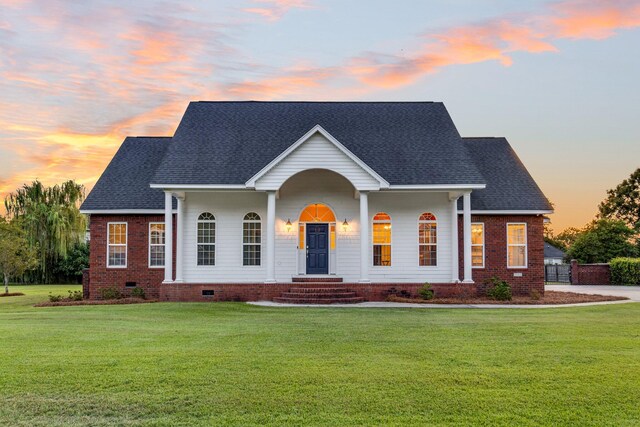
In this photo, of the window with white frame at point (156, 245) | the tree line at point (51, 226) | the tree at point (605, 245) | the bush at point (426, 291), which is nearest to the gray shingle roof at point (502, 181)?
the bush at point (426, 291)

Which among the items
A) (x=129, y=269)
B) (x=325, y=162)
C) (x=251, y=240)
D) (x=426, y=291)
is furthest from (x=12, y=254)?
(x=426, y=291)

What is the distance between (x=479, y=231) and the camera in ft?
78.5

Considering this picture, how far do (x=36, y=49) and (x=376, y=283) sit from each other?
16.4 m

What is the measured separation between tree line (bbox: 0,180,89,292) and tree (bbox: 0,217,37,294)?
4.02 metres

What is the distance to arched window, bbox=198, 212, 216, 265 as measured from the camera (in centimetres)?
2281

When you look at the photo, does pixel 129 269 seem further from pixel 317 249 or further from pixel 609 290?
pixel 609 290

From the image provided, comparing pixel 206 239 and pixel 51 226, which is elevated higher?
pixel 51 226

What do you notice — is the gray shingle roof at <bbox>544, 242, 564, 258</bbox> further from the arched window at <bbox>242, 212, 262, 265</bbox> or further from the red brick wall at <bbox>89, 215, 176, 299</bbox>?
the red brick wall at <bbox>89, 215, 176, 299</bbox>

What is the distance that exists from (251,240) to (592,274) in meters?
24.9

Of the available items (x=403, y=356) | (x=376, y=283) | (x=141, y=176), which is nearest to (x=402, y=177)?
(x=376, y=283)

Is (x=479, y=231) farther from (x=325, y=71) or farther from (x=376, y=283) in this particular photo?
(x=325, y=71)

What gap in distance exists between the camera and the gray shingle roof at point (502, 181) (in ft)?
77.9

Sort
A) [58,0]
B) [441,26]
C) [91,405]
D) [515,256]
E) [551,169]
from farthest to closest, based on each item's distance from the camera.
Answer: [551,169], [515,256], [441,26], [58,0], [91,405]

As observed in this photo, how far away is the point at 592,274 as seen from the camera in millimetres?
36688
